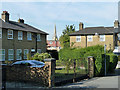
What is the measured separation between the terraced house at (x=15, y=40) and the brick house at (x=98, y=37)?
32.3ft

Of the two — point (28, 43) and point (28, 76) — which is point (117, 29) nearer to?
point (28, 43)

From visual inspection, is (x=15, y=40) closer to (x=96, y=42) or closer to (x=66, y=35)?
(x=96, y=42)

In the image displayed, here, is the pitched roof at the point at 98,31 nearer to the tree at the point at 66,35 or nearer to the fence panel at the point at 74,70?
the tree at the point at 66,35

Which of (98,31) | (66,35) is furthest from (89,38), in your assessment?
(66,35)

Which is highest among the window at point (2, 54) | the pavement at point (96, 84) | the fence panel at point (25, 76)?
the window at point (2, 54)

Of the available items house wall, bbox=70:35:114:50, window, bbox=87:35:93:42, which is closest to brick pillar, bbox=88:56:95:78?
house wall, bbox=70:35:114:50

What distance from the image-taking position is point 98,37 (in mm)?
37062

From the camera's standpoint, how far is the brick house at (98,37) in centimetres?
3728

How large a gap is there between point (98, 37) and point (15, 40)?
17.1 meters

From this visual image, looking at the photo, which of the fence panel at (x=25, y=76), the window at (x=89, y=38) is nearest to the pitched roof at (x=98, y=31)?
the window at (x=89, y=38)

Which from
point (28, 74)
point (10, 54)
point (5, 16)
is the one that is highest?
point (5, 16)

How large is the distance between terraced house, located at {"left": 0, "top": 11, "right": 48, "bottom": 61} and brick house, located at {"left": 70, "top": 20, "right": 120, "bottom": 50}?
32.3 ft

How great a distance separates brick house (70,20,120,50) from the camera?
3728 cm

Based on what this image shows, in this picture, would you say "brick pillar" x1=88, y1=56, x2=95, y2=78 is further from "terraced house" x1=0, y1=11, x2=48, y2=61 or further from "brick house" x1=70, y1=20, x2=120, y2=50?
"brick house" x1=70, y1=20, x2=120, y2=50
